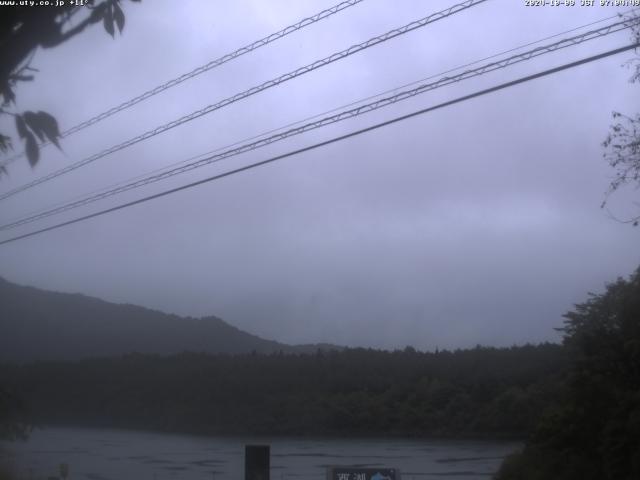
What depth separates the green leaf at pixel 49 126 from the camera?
3.73m

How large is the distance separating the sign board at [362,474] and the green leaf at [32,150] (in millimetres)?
8221

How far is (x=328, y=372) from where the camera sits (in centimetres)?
3897

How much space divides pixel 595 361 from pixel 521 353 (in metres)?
17.6

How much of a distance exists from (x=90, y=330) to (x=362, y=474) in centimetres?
3070

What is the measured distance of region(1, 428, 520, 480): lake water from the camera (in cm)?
2236

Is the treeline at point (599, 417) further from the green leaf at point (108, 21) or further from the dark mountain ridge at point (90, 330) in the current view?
the dark mountain ridge at point (90, 330)

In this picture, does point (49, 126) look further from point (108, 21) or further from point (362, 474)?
point (362, 474)

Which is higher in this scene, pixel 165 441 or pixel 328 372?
pixel 328 372

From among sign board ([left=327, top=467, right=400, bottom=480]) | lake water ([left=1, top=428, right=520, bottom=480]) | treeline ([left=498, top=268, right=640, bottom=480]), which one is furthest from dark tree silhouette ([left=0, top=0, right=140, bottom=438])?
lake water ([left=1, top=428, right=520, bottom=480])

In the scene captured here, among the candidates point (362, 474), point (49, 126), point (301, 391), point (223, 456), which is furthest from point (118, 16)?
point (301, 391)

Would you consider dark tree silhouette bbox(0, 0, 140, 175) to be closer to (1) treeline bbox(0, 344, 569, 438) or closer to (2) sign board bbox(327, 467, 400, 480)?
(2) sign board bbox(327, 467, 400, 480)

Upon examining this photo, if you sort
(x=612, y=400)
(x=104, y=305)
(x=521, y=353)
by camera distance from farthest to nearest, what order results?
(x=104, y=305) → (x=521, y=353) → (x=612, y=400)

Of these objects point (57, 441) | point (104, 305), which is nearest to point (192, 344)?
point (104, 305)

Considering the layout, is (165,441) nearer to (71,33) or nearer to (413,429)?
(413,429)
